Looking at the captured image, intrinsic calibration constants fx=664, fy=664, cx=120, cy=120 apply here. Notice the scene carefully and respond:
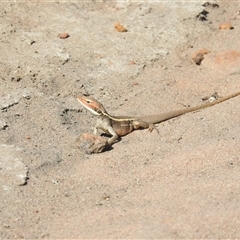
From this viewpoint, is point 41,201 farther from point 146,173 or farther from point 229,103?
point 229,103

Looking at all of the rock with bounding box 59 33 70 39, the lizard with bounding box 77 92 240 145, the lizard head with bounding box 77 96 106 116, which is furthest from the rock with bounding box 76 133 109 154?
the rock with bounding box 59 33 70 39

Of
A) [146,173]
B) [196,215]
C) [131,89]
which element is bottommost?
[131,89]

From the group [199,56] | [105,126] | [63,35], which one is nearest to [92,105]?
[105,126]

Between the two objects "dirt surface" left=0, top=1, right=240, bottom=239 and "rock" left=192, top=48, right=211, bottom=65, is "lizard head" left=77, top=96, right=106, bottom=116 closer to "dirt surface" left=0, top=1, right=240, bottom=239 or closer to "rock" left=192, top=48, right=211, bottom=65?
"dirt surface" left=0, top=1, right=240, bottom=239

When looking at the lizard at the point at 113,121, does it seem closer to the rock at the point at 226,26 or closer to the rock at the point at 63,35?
the rock at the point at 63,35

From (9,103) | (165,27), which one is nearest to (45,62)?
(9,103)

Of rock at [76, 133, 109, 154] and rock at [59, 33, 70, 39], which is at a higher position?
rock at [76, 133, 109, 154]
